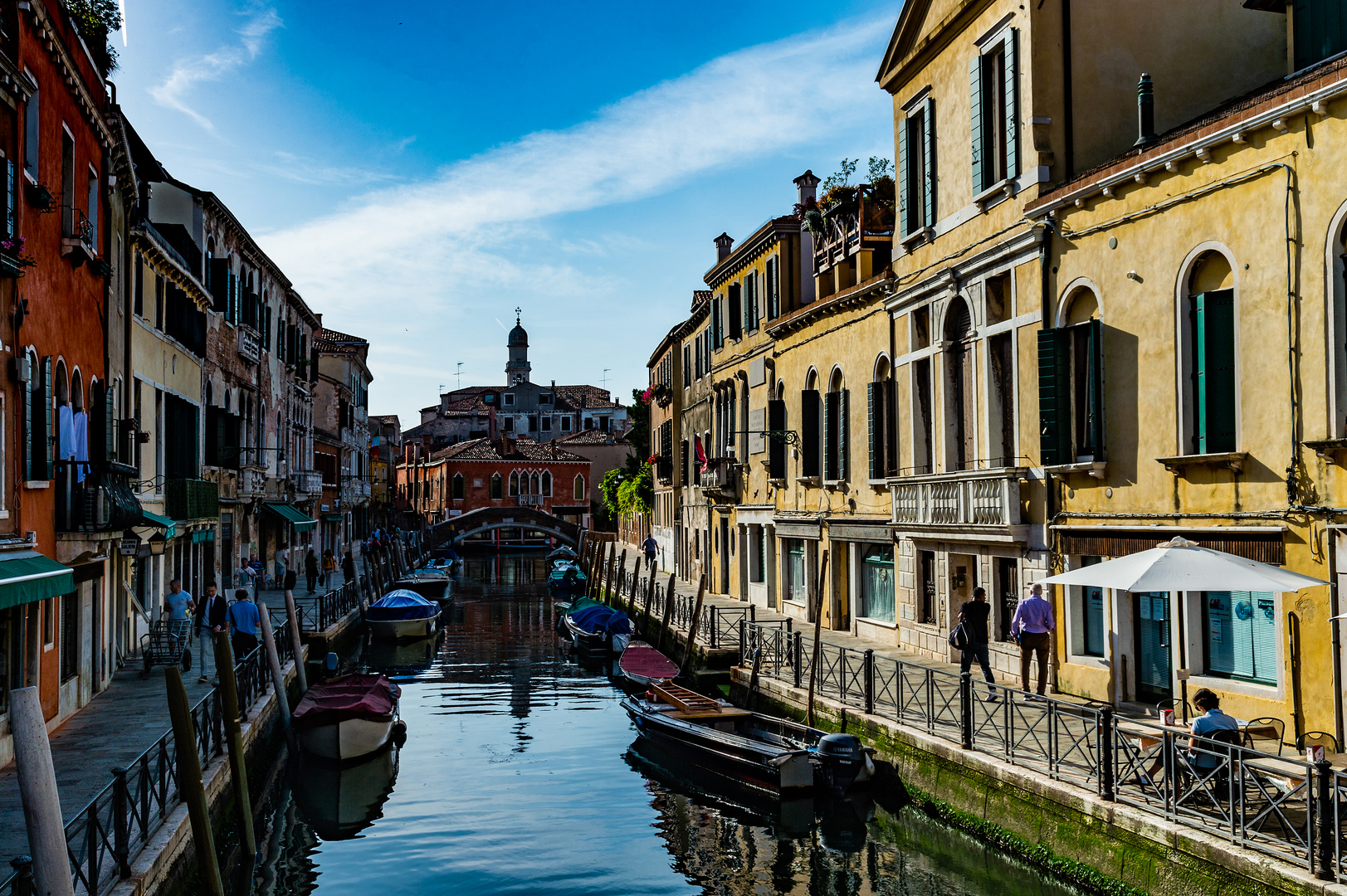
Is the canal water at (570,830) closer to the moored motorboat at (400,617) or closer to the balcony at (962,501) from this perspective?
the balcony at (962,501)

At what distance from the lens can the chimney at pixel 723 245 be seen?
34.2 metres

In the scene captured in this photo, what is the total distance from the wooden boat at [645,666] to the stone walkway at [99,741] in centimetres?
743

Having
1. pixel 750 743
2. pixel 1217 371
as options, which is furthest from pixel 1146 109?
pixel 750 743

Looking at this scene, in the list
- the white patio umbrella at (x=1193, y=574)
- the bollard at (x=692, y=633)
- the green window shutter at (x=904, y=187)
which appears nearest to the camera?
the white patio umbrella at (x=1193, y=574)

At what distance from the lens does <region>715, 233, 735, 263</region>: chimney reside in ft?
112

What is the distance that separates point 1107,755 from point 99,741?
31.2ft

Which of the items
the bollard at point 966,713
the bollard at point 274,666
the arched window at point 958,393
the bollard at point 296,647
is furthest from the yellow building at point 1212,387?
the bollard at point 296,647

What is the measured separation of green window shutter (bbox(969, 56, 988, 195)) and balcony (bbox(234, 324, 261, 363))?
18534 millimetres

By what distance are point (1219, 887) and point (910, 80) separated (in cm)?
1299

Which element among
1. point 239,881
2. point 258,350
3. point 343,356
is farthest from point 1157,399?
point 343,356

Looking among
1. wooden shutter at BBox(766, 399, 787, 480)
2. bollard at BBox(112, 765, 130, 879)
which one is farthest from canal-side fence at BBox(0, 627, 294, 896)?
wooden shutter at BBox(766, 399, 787, 480)

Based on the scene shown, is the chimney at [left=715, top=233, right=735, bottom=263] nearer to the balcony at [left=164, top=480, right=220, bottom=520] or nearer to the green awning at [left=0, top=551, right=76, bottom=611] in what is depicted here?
the balcony at [left=164, top=480, right=220, bottom=520]

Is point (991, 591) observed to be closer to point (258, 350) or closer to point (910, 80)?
point (910, 80)

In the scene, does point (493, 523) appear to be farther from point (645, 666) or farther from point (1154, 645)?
point (1154, 645)
